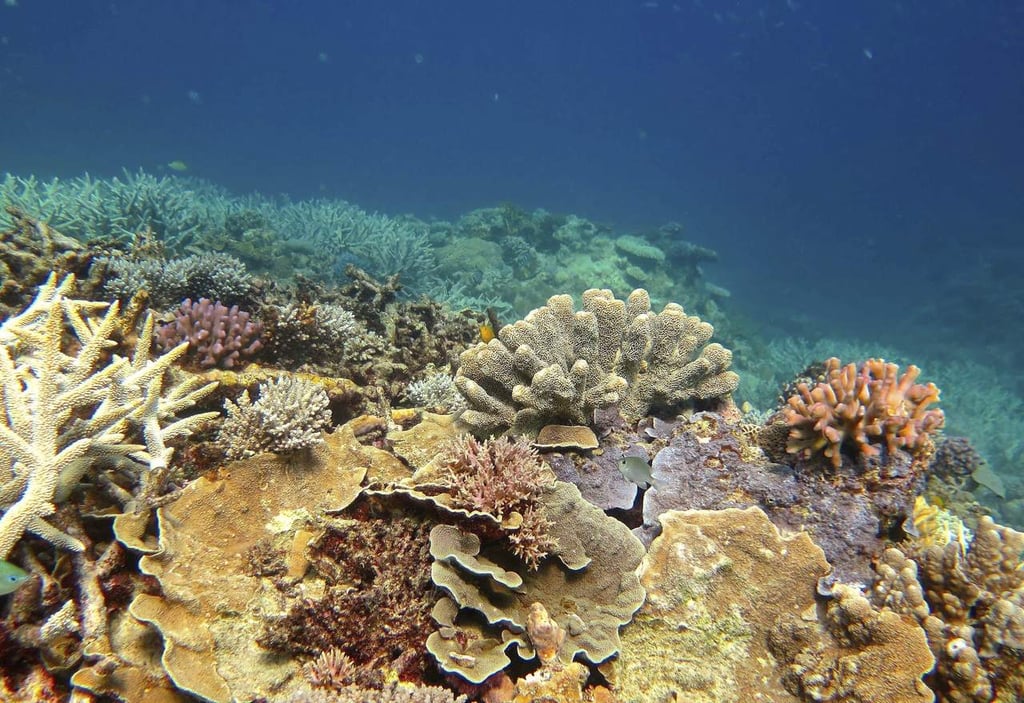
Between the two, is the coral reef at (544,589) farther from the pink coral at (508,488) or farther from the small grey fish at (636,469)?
the small grey fish at (636,469)

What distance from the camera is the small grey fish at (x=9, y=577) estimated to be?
205 centimetres

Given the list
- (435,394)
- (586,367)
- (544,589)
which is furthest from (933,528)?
(435,394)

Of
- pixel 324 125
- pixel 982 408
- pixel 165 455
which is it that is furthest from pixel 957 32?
pixel 165 455

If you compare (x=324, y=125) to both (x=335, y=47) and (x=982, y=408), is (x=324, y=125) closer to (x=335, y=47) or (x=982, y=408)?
(x=335, y=47)

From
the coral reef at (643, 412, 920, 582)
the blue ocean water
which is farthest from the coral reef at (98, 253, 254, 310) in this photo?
the blue ocean water

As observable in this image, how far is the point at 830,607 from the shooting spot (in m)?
2.82

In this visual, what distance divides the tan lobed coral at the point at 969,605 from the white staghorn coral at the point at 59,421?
13.9ft

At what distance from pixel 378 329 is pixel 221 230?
7.76 meters

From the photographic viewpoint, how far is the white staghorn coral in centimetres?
237

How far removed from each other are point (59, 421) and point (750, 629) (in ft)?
12.8

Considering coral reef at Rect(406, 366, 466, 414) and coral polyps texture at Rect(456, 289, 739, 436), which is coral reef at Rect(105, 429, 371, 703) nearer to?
coral polyps texture at Rect(456, 289, 739, 436)

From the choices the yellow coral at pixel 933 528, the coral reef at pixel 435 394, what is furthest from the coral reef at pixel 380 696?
A: the yellow coral at pixel 933 528

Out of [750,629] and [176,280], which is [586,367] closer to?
[750,629]

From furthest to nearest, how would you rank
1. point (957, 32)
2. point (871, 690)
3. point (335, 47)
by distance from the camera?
1. point (335, 47)
2. point (957, 32)
3. point (871, 690)
